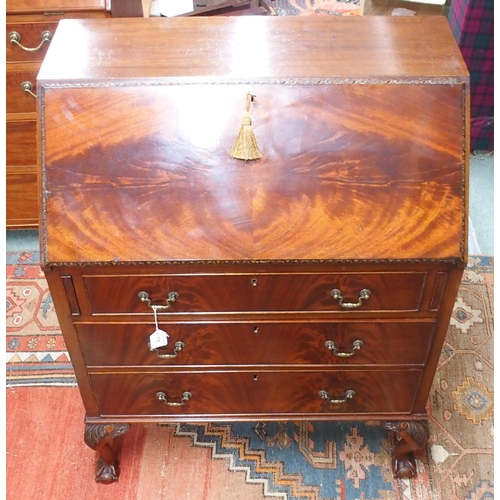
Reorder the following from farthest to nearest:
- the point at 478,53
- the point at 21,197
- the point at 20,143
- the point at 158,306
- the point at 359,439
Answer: the point at 478,53
the point at 21,197
the point at 20,143
the point at 359,439
the point at 158,306

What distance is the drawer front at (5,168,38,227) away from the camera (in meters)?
2.27

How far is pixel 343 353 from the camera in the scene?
1.44 metres

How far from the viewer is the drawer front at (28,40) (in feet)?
6.16

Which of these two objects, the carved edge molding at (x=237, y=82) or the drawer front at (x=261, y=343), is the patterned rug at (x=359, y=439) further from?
the carved edge molding at (x=237, y=82)

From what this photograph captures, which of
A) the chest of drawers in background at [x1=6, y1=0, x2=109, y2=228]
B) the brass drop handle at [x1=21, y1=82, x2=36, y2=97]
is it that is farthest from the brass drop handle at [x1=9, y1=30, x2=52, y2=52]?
the brass drop handle at [x1=21, y1=82, x2=36, y2=97]

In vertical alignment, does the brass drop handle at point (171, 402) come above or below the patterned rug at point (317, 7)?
below

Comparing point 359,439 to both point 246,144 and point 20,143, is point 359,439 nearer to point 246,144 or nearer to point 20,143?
point 246,144

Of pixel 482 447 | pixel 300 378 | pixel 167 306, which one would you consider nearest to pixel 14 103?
pixel 167 306

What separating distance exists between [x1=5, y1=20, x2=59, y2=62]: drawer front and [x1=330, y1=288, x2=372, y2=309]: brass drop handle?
129 centimetres

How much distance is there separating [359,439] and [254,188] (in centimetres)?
102

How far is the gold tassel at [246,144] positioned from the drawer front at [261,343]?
0.41 metres

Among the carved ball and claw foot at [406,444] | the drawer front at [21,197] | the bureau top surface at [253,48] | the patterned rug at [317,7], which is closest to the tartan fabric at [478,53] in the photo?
the patterned rug at [317,7]

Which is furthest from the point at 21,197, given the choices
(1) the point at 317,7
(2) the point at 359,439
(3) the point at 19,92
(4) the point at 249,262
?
(1) the point at 317,7

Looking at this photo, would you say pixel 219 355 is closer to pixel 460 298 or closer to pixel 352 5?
pixel 460 298
